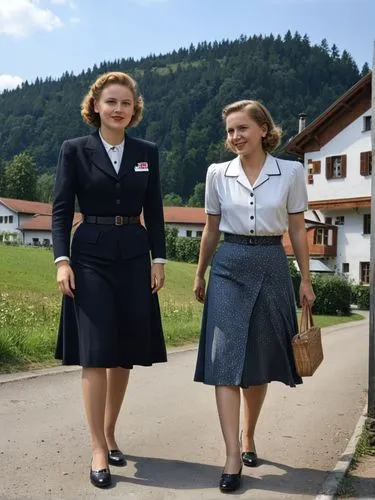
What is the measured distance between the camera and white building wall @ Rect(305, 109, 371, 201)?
43812mm

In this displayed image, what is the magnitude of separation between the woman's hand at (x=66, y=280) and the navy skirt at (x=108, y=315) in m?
0.05

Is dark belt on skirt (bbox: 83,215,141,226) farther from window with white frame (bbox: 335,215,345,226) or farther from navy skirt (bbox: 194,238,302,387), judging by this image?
window with white frame (bbox: 335,215,345,226)

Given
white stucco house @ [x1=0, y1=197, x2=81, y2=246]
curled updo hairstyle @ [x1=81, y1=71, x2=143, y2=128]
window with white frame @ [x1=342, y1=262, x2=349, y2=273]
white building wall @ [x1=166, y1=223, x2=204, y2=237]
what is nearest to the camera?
curled updo hairstyle @ [x1=81, y1=71, x2=143, y2=128]

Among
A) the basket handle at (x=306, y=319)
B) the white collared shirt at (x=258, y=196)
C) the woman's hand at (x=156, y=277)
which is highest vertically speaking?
the white collared shirt at (x=258, y=196)

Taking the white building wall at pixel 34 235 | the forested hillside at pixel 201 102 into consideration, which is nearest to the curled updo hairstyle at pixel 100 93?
the white building wall at pixel 34 235

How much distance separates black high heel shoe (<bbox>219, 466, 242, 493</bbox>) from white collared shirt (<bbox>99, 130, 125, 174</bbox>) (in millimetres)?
1926

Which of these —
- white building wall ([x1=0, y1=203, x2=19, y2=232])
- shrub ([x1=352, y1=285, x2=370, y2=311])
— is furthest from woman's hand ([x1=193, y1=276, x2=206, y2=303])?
white building wall ([x1=0, y1=203, x2=19, y2=232])

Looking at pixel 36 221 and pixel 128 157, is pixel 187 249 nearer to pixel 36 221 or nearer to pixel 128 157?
pixel 36 221

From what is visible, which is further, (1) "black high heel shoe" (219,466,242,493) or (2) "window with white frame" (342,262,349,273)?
(2) "window with white frame" (342,262,349,273)

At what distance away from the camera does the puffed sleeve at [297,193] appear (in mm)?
4363

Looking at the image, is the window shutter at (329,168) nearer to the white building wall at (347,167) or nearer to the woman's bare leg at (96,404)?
the white building wall at (347,167)

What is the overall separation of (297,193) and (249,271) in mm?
592

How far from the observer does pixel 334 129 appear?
4578cm

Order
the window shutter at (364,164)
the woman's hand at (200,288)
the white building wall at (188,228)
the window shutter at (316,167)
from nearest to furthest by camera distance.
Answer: the woman's hand at (200,288)
the window shutter at (364,164)
the window shutter at (316,167)
the white building wall at (188,228)
